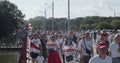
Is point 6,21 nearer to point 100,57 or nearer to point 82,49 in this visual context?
point 82,49

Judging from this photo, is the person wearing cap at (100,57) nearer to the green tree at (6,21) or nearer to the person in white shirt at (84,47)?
the person in white shirt at (84,47)

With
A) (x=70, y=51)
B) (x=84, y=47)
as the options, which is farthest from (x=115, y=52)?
(x=70, y=51)

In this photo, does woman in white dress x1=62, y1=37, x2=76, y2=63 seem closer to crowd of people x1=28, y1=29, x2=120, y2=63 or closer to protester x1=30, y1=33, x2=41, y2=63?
crowd of people x1=28, y1=29, x2=120, y2=63

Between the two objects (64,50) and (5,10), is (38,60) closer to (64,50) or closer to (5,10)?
(64,50)

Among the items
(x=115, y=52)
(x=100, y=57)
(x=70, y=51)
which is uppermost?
(x=100, y=57)

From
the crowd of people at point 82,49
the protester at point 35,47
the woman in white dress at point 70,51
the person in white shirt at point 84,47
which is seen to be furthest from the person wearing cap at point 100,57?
the protester at point 35,47

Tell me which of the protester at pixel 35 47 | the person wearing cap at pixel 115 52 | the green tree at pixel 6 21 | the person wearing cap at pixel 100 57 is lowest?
the green tree at pixel 6 21

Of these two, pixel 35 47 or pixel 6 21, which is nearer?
pixel 35 47

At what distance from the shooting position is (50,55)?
54.3 feet

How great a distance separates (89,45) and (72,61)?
1.85 meters

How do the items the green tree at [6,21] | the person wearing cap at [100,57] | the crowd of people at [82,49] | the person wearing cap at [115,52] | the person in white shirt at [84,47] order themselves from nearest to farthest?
1. the person wearing cap at [100,57]
2. the crowd of people at [82,49]
3. the person wearing cap at [115,52]
4. the person in white shirt at [84,47]
5. the green tree at [6,21]

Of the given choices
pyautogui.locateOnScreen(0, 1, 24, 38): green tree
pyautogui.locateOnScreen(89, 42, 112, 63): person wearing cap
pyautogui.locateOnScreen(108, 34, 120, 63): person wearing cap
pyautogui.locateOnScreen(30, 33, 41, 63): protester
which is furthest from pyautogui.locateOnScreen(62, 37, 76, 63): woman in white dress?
pyautogui.locateOnScreen(0, 1, 24, 38): green tree

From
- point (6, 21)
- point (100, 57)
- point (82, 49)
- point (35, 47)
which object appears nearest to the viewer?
point (100, 57)

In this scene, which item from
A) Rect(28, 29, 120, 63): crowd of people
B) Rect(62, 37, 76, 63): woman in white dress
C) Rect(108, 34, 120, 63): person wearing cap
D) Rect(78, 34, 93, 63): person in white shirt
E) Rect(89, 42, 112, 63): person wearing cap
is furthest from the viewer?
Rect(62, 37, 76, 63): woman in white dress
